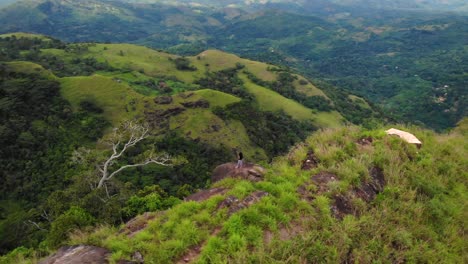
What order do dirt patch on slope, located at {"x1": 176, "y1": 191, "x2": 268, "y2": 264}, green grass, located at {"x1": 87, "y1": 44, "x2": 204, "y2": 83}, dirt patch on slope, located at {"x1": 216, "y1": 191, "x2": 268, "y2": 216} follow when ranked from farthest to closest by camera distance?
1. green grass, located at {"x1": 87, "y1": 44, "x2": 204, "y2": 83}
2. dirt patch on slope, located at {"x1": 216, "y1": 191, "x2": 268, "y2": 216}
3. dirt patch on slope, located at {"x1": 176, "y1": 191, "x2": 268, "y2": 264}

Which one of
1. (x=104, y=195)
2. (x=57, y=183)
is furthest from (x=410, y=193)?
(x=57, y=183)

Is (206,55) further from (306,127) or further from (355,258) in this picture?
(355,258)

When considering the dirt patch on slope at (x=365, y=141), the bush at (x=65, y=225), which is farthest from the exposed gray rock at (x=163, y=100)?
the dirt patch on slope at (x=365, y=141)

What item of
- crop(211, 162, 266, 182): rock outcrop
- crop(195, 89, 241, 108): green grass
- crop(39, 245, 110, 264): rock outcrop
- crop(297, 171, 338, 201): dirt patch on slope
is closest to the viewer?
crop(39, 245, 110, 264): rock outcrop

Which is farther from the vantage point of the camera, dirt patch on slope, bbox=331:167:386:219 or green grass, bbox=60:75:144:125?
green grass, bbox=60:75:144:125

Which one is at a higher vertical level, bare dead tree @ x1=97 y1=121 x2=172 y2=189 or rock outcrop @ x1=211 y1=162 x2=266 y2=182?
rock outcrop @ x1=211 y1=162 x2=266 y2=182

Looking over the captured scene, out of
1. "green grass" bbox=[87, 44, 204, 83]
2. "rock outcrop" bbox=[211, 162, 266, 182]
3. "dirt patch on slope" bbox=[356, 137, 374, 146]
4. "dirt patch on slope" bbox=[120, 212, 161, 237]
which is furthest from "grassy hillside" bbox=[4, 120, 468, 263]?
"green grass" bbox=[87, 44, 204, 83]

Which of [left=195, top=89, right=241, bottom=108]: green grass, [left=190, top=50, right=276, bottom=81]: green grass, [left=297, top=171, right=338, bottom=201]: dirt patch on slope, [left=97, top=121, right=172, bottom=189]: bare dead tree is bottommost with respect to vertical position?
[left=190, top=50, right=276, bottom=81]: green grass

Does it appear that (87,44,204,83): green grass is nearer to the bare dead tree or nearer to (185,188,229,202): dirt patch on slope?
the bare dead tree
